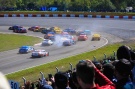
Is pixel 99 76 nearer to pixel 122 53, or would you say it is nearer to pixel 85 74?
pixel 85 74

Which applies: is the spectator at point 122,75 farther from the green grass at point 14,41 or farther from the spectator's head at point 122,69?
the green grass at point 14,41

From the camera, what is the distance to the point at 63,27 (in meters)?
56.8

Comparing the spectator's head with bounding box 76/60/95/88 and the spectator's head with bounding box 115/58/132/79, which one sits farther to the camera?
the spectator's head with bounding box 115/58/132/79

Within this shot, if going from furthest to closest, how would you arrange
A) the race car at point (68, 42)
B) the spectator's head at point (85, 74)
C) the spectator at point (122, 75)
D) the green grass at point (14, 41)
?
1. the green grass at point (14, 41)
2. the race car at point (68, 42)
3. the spectator at point (122, 75)
4. the spectator's head at point (85, 74)

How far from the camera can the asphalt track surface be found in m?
31.2

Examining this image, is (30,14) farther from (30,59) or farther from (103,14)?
(30,59)

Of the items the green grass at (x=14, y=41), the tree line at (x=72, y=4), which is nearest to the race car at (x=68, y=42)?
the green grass at (x=14, y=41)

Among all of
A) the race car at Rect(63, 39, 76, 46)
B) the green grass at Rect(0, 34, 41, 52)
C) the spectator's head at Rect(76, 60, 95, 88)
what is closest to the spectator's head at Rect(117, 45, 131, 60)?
the spectator's head at Rect(76, 60, 95, 88)

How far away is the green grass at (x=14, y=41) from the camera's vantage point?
40875 millimetres

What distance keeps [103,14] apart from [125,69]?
54.8 m

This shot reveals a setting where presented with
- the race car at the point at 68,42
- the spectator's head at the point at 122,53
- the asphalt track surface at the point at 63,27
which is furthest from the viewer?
the race car at the point at 68,42

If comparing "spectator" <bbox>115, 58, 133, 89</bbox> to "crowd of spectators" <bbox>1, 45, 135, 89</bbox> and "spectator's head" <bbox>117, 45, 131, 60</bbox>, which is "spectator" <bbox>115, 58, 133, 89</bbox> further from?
"spectator's head" <bbox>117, 45, 131, 60</bbox>

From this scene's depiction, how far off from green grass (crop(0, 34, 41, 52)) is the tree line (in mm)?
35206

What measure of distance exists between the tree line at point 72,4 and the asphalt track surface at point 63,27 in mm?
19126
